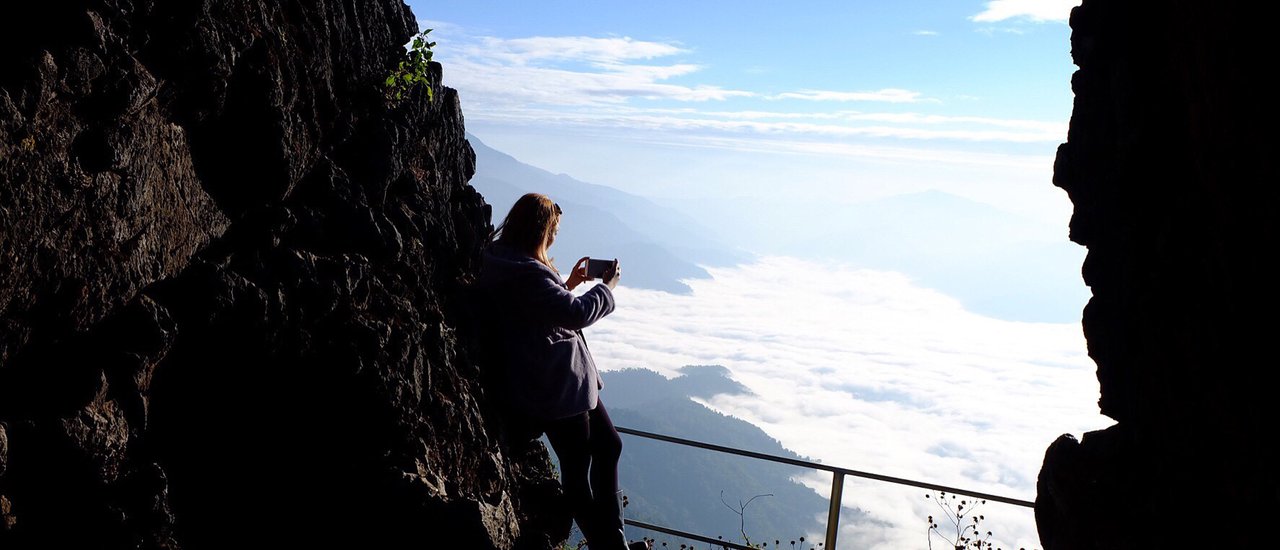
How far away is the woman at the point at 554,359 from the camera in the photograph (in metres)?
4.88

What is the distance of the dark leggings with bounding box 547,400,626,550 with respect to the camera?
201 inches

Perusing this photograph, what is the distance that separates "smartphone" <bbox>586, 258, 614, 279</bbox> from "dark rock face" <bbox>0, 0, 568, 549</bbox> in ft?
2.91

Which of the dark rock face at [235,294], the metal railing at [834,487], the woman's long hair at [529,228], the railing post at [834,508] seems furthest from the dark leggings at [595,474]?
the railing post at [834,508]

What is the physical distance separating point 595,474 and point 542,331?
0.97 meters

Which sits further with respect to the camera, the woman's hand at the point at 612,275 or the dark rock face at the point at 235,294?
the woman's hand at the point at 612,275

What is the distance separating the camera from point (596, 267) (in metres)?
5.53

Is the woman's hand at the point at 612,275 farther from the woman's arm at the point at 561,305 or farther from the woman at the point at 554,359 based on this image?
the woman's arm at the point at 561,305

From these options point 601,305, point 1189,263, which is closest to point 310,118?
point 601,305

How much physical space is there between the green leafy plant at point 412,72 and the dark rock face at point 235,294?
0.08m

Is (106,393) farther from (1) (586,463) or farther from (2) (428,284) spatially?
(1) (586,463)

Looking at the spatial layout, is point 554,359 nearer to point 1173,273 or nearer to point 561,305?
point 561,305

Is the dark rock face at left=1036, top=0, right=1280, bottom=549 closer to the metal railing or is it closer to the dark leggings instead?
the metal railing

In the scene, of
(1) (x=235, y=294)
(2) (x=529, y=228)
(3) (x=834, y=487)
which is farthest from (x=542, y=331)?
(3) (x=834, y=487)

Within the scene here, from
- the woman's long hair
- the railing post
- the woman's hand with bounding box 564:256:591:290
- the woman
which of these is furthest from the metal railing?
the woman's long hair
